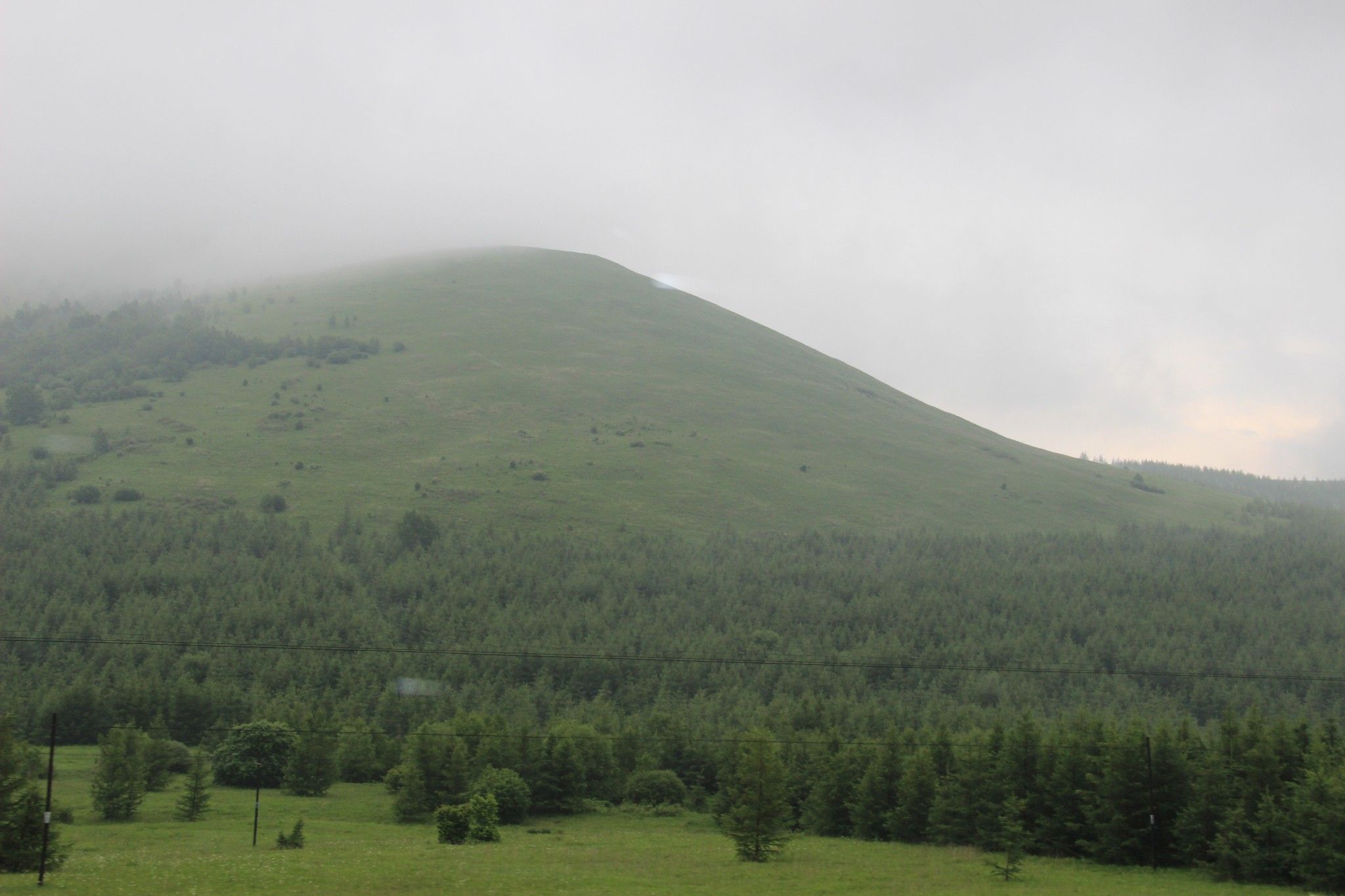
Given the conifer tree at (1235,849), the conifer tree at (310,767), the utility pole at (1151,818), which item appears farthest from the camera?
the conifer tree at (310,767)

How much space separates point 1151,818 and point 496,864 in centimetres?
4341

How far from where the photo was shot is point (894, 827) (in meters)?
93.4

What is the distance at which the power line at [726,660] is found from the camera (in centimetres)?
15550

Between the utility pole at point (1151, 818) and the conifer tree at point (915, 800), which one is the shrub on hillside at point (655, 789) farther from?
the utility pole at point (1151, 818)

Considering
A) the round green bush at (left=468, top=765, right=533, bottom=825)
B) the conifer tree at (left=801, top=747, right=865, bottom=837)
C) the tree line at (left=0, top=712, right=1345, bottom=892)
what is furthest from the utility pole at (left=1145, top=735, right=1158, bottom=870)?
the round green bush at (left=468, top=765, right=533, bottom=825)

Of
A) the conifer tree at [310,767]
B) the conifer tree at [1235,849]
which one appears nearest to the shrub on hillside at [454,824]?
the conifer tree at [310,767]

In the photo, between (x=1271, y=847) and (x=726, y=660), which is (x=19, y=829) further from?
(x=726, y=660)

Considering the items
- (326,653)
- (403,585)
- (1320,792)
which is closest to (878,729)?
(1320,792)

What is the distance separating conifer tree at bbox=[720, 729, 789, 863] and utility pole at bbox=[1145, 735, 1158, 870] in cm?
2452

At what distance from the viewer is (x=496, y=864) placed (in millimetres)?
69062

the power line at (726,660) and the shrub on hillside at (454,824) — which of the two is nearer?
the shrub on hillside at (454,824)

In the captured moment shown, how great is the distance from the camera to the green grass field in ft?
190

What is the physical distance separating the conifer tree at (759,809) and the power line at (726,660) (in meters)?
75.5

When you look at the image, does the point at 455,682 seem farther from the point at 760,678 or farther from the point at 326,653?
the point at 760,678
